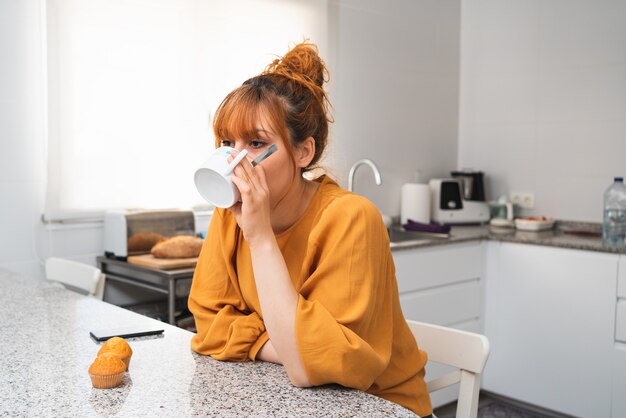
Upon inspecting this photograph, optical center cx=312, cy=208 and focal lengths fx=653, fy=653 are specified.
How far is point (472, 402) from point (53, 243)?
1696mm

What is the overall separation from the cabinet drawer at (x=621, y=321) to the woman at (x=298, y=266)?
1743 mm

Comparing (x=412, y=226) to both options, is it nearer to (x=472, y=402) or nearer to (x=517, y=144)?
(x=517, y=144)

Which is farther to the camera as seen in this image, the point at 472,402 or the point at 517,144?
the point at 517,144

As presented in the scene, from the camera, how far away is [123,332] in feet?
4.08

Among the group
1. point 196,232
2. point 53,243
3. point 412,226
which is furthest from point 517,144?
point 53,243

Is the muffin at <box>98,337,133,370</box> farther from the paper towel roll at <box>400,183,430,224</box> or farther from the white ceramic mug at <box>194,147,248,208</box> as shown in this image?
the paper towel roll at <box>400,183,430,224</box>

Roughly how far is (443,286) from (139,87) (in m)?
1.57

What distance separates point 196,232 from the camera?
108 inches

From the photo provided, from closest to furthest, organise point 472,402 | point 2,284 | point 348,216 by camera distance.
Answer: point 348,216, point 472,402, point 2,284

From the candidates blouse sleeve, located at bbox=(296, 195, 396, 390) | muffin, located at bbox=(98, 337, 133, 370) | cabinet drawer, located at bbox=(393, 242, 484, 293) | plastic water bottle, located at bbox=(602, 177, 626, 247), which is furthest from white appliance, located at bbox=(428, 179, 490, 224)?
muffin, located at bbox=(98, 337, 133, 370)

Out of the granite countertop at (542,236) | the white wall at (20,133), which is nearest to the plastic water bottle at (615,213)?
the granite countertop at (542,236)

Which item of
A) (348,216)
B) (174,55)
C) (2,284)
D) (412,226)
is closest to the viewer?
(348,216)

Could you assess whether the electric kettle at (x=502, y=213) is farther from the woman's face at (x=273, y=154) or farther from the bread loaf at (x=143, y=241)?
the woman's face at (x=273, y=154)

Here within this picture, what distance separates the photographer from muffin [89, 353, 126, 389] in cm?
95
